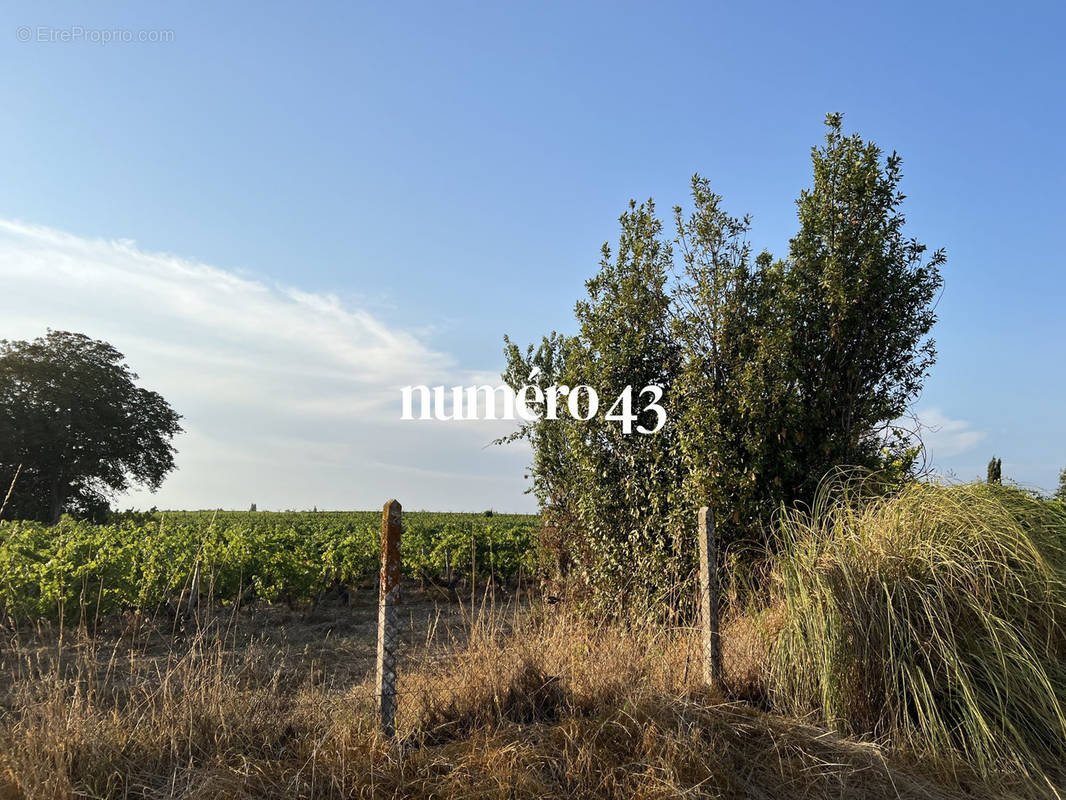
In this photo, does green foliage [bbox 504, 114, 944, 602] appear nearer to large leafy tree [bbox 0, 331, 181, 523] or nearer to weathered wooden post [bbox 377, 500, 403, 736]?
weathered wooden post [bbox 377, 500, 403, 736]

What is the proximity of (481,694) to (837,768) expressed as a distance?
2405 millimetres

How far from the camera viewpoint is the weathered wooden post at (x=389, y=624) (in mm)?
4656

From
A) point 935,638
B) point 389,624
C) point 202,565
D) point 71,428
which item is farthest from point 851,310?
point 71,428

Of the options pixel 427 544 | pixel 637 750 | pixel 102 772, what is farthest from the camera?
pixel 427 544

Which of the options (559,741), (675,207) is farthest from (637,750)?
(675,207)

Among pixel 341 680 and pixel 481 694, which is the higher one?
pixel 481 694

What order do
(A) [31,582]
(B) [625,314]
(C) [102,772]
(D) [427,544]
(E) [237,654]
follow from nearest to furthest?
(C) [102,772] → (B) [625,314] → (E) [237,654] → (A) [31,582] → (D) [427,544]

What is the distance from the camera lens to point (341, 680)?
809cm

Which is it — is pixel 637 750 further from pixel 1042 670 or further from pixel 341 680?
pixel 341 680

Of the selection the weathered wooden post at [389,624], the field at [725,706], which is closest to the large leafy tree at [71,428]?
the field at [725,706]

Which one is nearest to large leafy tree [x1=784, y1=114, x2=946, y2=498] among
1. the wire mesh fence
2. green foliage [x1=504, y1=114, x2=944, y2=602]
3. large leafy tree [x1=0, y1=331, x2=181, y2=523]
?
green foliage [x1=504, y1=114, x2=944, y2=602]

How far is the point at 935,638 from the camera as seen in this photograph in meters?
5.23

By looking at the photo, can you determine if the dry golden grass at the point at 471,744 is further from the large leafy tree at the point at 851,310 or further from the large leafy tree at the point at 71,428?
the large leafy tree at the point at 71,428

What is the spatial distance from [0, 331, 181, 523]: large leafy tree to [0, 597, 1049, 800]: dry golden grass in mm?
34498
